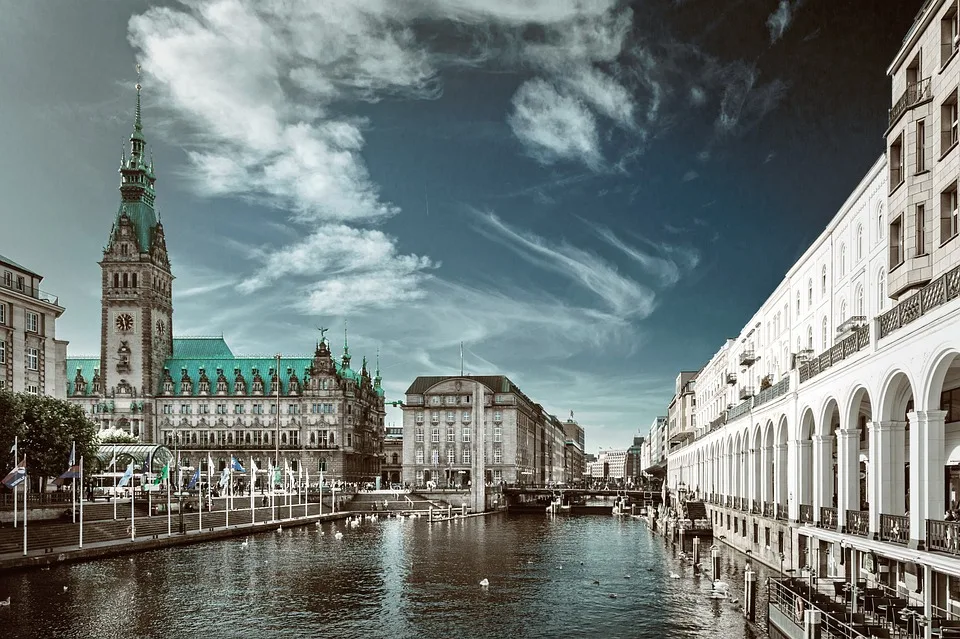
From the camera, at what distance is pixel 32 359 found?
99438mm

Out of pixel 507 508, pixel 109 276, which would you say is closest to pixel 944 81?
pixel 507 508

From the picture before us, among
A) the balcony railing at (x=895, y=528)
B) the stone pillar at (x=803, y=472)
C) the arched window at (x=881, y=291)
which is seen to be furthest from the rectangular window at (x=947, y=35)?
the stone pillar at (x=803, y=472)

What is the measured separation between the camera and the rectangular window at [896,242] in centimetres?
4081

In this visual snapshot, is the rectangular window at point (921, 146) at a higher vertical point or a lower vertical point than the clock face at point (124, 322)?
lower

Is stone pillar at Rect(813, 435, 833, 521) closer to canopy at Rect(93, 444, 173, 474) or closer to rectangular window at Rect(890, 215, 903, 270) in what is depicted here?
rectangular window at Rect(890, 215, 903, 270)

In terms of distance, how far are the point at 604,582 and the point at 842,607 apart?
98.9 ft

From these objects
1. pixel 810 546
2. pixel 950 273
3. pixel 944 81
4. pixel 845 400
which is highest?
pixel 944 81

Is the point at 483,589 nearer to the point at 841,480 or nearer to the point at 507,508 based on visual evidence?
the point at 841,480

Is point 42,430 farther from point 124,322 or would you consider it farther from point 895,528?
point 124,322

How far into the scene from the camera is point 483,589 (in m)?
57.7

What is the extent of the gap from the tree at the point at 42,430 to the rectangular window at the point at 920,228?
249 ft

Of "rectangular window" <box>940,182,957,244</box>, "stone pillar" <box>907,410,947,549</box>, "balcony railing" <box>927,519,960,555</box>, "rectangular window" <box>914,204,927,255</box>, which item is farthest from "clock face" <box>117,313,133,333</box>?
"balcony railing" <box>927,519,960,555</box>

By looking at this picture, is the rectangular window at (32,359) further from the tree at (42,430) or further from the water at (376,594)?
the water at (376,594)

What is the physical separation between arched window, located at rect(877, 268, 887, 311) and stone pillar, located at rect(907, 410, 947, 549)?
2280cm
